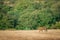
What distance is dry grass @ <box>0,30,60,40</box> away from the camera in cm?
371

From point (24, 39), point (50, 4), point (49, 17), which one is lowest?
point (24, 39)

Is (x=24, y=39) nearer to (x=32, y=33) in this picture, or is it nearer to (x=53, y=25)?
(x=32, y=33)

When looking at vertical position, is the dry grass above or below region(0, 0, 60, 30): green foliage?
below

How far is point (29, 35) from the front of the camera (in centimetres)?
377

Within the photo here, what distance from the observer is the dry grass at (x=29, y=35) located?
12.2 feet

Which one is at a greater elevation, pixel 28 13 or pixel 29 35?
pixel 28 13

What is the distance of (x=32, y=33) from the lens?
12.5ft

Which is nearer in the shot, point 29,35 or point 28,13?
point 29,35

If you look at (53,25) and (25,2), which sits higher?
(25,2)

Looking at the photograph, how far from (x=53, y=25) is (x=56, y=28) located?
9 centimetres

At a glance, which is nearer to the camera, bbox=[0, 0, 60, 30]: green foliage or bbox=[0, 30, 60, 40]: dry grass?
bbox=[0, 30, 60, 40]: dry grass

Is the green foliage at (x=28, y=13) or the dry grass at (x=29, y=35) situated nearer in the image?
the dry grass at (x=29, y=35)

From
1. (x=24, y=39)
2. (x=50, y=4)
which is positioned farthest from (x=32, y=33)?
(x=50, y=4)

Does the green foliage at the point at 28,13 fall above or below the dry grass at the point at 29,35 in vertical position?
above
